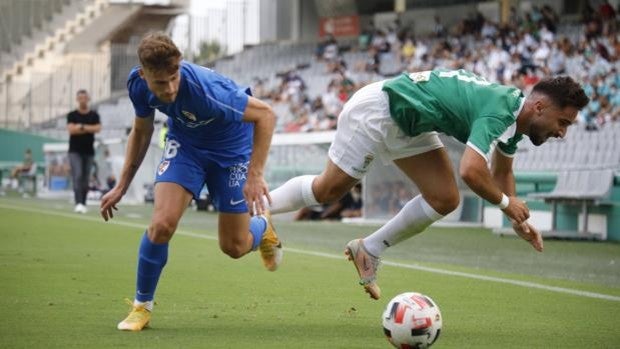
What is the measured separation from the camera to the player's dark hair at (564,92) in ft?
24.6

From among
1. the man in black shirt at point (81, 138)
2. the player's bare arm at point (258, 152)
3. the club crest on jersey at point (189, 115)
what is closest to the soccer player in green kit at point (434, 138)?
the player's bare arm at point (258, 152)

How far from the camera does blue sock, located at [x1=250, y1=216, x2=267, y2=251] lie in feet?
27.8

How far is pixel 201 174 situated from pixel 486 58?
23.2 meters

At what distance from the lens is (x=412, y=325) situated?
6605mm

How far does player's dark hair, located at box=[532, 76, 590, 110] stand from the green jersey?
19cm

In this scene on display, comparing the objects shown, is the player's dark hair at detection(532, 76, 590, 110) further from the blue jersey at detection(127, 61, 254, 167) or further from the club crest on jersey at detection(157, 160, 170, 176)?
the club crest on jersey at detection(157, 160, 170, 176)

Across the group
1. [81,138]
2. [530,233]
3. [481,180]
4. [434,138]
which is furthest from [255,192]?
[81,138]

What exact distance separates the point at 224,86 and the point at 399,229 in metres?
2.04

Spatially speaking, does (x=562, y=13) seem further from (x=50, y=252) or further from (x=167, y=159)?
(x=167, y=159)

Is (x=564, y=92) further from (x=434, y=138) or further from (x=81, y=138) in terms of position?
(x=81, y=138)

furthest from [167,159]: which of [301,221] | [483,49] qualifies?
[483,49]

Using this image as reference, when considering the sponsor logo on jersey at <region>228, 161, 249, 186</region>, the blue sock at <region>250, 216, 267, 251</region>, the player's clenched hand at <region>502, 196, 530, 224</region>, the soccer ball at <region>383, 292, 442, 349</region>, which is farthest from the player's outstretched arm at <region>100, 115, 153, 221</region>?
the player's clenched hand at <region>502, 196, 530, 224</region>

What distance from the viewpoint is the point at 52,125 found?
43.8m

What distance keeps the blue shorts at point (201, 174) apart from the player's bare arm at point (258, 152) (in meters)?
0.54
